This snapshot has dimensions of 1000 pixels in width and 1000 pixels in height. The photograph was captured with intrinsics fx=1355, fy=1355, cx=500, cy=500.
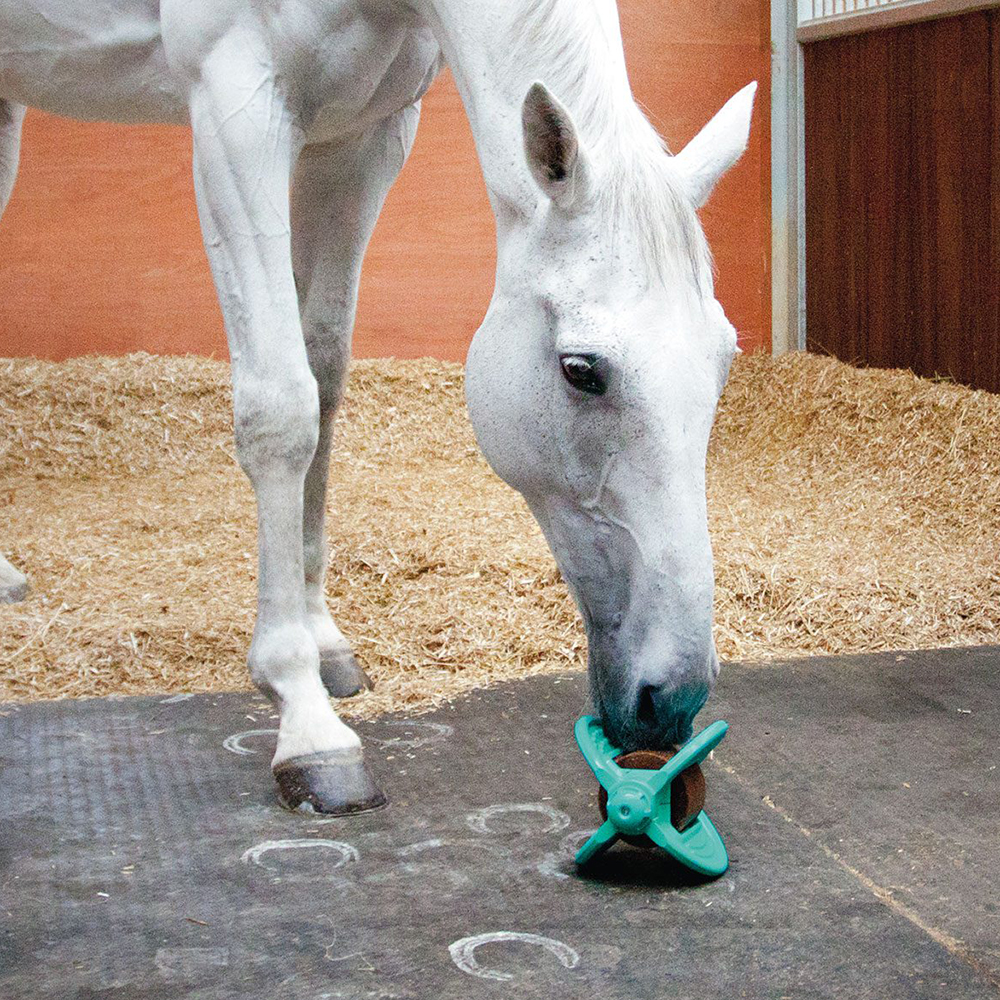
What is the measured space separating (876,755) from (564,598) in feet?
3.36

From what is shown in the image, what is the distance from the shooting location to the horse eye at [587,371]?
1.63m

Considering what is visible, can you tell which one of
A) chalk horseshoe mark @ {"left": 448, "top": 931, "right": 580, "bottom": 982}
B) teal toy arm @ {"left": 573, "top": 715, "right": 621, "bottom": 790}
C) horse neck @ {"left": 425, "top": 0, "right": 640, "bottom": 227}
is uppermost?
horse neck @ {"left": 425, "top": 0, "right": 640, "bottom": 227}

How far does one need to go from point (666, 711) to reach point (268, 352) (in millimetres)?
877

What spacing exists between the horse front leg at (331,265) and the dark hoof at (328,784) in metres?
0.54

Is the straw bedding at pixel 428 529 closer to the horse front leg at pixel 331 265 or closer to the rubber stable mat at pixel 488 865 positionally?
the horse front leg at pixel 331 265

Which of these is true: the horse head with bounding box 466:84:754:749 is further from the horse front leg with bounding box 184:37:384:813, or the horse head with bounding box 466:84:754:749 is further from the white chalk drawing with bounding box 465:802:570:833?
the horse front leg with bounding box 184:37:384:813

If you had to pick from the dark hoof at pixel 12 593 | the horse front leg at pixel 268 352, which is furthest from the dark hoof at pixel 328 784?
the dark hoof at pixel 12 593

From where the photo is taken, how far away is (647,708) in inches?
62.9

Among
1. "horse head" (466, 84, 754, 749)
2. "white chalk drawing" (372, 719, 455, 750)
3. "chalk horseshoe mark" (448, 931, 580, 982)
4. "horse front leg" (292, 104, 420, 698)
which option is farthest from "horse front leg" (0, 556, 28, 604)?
"chalk horseshoe mark" (448, 931, 580, 982)

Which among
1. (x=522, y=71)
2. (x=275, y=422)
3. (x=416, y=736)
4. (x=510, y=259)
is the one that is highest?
(x=522, y=71)

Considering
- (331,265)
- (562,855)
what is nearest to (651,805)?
(562,855)

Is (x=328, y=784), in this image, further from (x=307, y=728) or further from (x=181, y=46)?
(x=181, y=46)

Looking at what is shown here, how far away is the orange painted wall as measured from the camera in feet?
15.8

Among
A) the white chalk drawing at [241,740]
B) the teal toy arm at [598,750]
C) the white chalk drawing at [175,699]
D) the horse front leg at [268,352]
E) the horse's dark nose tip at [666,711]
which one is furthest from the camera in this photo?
the white chalk drawing at [175,699]
